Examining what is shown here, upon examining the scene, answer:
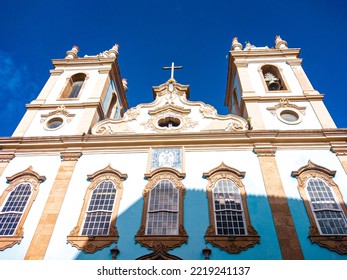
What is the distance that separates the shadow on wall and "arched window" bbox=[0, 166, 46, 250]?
104 inches

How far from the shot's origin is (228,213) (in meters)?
10.5

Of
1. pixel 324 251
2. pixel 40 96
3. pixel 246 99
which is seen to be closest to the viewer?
pixel 324 251

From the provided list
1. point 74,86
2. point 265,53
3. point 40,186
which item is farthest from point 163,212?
point 265,53

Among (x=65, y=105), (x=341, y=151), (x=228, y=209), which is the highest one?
(x=65, y=105)

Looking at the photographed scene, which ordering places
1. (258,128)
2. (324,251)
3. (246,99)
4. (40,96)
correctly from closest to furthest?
(324,251) < (258,128) < (246,99) < (40,96)

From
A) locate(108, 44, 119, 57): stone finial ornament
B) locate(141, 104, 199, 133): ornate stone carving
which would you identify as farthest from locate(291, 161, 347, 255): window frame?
locate(108, 44, 119, 57): stone finial ornament

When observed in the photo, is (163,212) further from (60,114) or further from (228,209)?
(60,114)

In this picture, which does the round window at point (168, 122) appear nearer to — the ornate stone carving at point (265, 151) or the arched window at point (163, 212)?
the arched window at point (163, 212)

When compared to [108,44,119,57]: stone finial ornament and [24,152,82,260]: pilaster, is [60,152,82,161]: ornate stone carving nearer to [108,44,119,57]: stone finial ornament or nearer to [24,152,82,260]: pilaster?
[24,152,82,260]: pilaster

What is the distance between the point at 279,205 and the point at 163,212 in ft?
13.5

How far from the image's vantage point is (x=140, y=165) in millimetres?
12234
